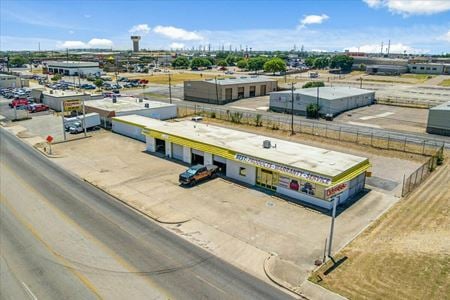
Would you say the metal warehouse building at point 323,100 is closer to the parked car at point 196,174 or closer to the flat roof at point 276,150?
the flat roof at point 276,150

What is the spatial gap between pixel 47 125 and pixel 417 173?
200 ft

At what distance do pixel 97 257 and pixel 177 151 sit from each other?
2244 cm

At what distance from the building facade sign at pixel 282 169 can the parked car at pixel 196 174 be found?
3.40 meters

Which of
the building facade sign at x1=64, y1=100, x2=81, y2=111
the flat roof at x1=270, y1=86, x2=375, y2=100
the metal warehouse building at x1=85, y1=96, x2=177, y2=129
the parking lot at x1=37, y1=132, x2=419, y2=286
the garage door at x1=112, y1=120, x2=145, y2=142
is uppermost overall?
the flat roof at x1=270, y1=86, x2=375, y2=100

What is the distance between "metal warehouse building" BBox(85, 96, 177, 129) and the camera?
61344 millimetres

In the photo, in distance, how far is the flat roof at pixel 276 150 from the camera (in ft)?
109

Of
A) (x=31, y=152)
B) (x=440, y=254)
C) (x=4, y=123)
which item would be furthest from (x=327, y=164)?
(x=4, y=123)

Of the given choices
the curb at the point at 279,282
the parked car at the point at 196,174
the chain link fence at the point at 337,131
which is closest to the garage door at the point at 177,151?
the parked car at the point at 196,174

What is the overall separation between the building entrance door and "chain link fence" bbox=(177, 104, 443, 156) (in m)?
22.1

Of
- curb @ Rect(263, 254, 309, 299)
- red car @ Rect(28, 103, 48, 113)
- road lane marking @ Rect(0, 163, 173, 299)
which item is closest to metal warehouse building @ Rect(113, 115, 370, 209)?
curb @ Rect(263, 254, 309, 299)

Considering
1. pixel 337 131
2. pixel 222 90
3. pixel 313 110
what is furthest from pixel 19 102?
pixel 337 131

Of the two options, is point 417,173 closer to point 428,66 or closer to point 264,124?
point 264,124

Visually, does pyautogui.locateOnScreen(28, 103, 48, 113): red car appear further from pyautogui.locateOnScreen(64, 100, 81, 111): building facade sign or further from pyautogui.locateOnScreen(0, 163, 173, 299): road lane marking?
pyautogui.locateOnScreen(0, 163, 173, 299): road lane marking

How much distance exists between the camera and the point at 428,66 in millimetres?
177375
